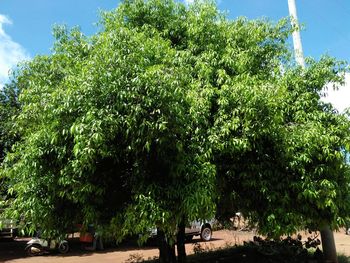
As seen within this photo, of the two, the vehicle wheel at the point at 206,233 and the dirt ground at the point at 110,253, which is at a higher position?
the vehicle wheel at the point at 206,233

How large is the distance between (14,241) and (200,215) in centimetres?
2236

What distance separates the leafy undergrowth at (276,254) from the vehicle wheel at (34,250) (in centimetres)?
771

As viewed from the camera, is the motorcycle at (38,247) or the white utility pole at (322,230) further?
the motorcycle at (38,247)

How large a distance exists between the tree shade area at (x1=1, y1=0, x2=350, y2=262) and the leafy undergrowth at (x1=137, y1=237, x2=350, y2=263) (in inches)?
132

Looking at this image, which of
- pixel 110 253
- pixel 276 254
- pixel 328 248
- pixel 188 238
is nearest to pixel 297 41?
pixel 328 248

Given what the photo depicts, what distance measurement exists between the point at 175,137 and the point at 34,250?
48.7 feet

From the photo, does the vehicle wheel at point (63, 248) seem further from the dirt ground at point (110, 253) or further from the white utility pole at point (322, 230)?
the white utility pole at point (322, 230)

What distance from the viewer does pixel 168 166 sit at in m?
6.31

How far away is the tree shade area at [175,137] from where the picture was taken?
575 centimetres

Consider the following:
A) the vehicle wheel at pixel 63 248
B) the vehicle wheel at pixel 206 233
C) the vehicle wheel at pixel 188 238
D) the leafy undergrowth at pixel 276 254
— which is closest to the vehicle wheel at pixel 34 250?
the vehicle wheel at pixel 63 248

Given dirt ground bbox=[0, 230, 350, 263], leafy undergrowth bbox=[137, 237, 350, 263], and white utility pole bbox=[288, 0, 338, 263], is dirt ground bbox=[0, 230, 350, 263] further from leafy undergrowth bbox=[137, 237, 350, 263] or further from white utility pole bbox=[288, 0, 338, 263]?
white utility pole bbox=[288, 0, 338, 263]

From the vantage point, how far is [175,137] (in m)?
6.09

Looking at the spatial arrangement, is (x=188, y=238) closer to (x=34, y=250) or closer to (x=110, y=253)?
(x=110, y=253)

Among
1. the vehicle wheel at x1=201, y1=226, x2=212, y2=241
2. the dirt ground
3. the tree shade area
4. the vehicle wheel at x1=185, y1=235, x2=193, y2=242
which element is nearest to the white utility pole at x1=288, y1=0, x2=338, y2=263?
the tree shade area
